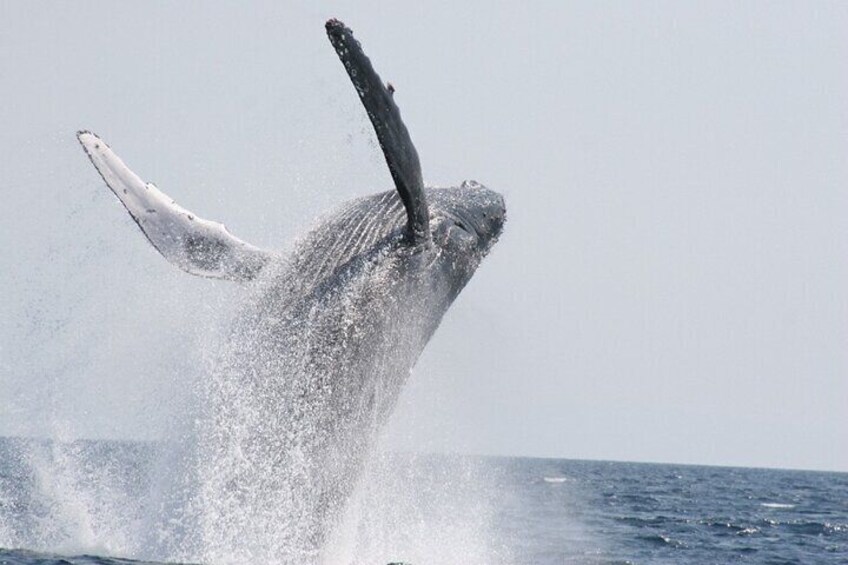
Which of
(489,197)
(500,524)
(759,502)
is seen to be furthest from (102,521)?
(759,502)

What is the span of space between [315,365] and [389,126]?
177cm

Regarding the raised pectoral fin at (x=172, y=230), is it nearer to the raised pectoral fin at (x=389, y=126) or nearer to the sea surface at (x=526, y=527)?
the raised pectoral fin at (x=389, y=126)

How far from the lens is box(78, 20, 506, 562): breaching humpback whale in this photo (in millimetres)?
8609

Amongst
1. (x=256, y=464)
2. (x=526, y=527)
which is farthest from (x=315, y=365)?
(x=526, y=527)

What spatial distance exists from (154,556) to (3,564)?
3.69ft

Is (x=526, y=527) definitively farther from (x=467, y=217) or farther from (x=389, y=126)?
(x=389, y=126)

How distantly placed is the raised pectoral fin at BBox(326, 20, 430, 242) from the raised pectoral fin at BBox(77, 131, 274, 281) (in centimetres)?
147

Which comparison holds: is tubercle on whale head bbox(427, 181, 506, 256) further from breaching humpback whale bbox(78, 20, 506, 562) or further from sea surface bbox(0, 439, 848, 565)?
sea surface bbox(0, 439, 848, 565)

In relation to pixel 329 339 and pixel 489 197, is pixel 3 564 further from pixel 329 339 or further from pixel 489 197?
pixel 489 197

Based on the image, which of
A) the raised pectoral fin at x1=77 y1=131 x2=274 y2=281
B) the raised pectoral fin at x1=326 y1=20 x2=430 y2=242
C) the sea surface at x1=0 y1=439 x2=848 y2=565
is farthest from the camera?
the sea surface at x1=0 y1=439 x2=848 y2=565

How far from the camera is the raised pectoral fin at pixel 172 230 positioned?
9.71 m

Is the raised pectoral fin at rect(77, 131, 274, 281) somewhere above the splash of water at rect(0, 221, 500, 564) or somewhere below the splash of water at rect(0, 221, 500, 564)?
above

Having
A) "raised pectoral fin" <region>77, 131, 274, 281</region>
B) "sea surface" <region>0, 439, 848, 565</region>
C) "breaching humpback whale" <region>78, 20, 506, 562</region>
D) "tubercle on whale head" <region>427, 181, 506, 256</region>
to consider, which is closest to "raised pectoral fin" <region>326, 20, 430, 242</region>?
"breaching humpback whale" <region>78, 20, 506, 562</region>

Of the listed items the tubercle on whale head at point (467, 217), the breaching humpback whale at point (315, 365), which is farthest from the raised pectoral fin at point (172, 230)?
the tubercle on whale head at point (467, 217)
